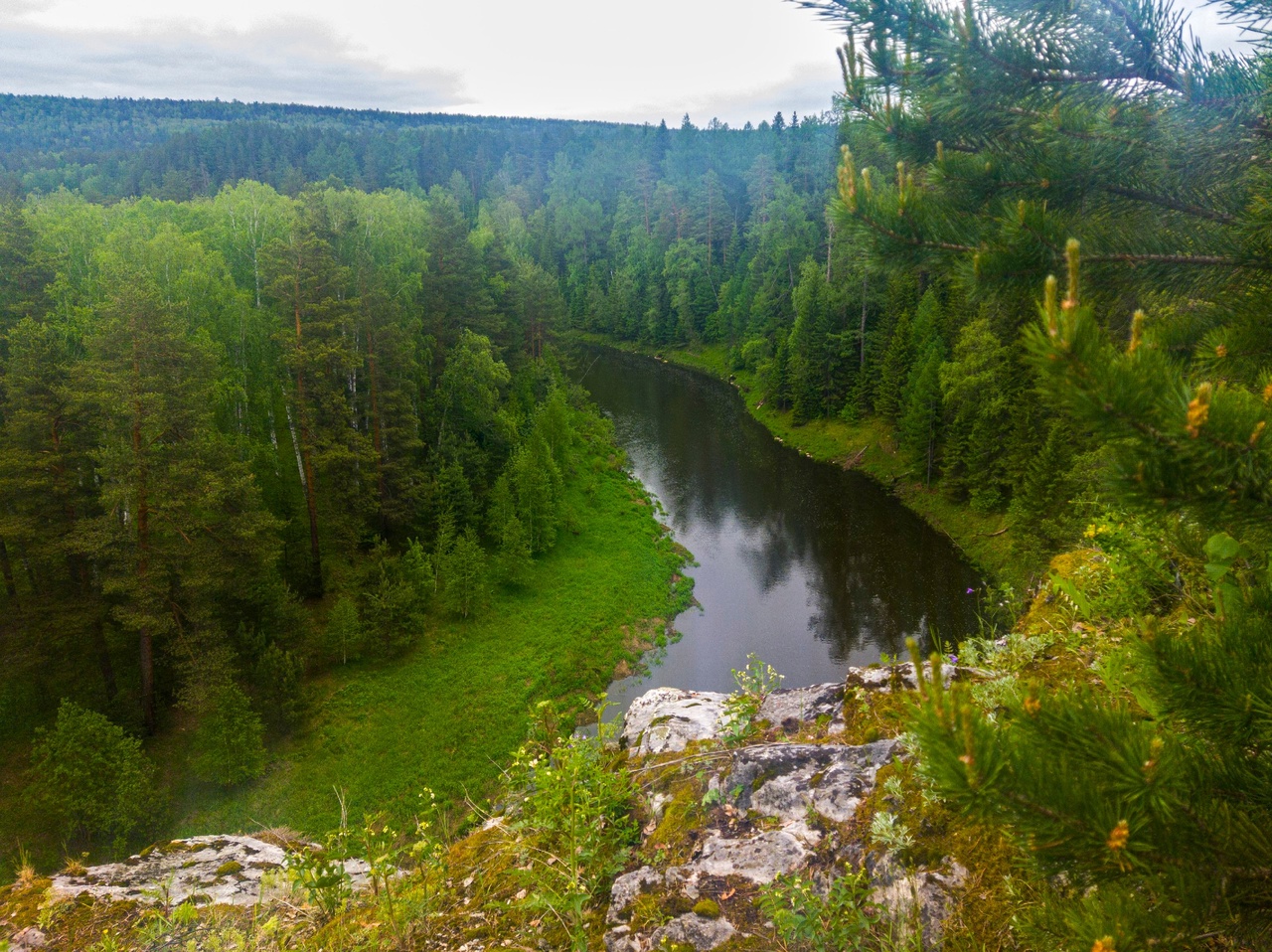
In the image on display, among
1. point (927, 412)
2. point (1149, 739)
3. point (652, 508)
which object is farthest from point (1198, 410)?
point (927, 412)

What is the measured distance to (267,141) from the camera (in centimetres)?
7912

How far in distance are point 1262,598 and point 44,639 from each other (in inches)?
831

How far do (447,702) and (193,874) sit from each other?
44.3 ft

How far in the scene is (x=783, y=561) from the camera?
87.1 feet

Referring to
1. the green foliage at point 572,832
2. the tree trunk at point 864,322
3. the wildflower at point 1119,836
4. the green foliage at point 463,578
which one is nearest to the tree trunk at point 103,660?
the green foliage at point 463,578

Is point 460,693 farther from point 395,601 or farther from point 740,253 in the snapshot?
point 740,253

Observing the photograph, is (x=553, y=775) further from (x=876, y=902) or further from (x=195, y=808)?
(x=195, y=808)

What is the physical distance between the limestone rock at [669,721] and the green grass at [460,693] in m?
8.32

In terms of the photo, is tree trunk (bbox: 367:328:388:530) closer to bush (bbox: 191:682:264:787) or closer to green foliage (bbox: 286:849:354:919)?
bush (bbox: 191:682:264:787)

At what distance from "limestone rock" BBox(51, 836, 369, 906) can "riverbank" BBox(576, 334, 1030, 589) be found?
1701 cm

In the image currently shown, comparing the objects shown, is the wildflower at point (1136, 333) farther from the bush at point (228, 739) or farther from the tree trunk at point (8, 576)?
the tree trunk at point (8, 576)

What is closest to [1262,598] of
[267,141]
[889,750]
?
[889,750]

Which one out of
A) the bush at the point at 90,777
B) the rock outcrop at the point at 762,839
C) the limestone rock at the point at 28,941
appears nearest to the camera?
the rock outcrop at the point at 762,839

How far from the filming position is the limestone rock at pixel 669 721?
548 cm
